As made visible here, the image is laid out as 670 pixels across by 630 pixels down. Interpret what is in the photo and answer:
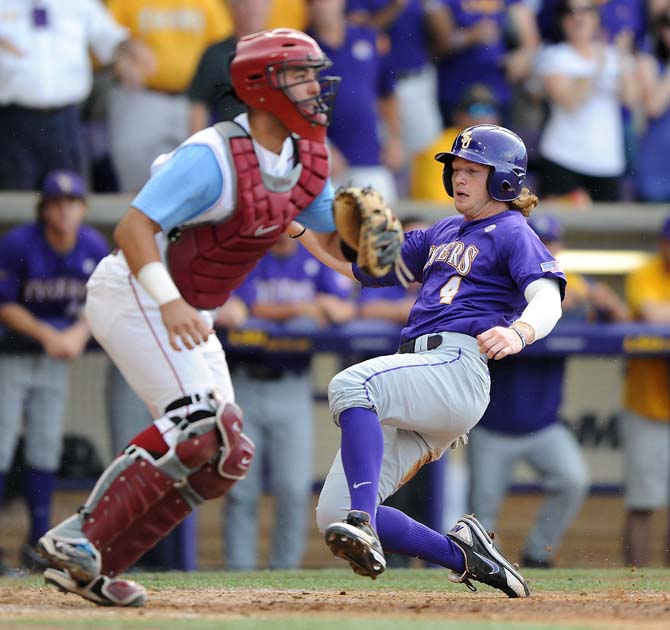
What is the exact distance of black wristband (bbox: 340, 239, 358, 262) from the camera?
4.61m

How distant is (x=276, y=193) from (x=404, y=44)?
493 centimetres

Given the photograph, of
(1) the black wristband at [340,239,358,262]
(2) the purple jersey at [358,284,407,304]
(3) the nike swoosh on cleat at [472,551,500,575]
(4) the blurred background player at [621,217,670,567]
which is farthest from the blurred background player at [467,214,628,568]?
(1) the black wristband at [340,239,358,262]

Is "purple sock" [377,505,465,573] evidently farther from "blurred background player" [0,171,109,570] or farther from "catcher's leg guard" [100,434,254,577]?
"blurred background player" [0,171,109,570]

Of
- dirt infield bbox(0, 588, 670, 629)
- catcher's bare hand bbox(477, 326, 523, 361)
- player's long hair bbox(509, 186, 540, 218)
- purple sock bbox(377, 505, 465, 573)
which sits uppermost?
player's long hair bbox(509, 186, 540, 218)

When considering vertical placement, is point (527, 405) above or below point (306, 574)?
above

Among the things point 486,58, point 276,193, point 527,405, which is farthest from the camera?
point 486,58

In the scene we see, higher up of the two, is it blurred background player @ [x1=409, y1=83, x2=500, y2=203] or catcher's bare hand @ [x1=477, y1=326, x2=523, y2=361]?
blurred background player @ [x1=409, y1=83, x2=500, y2=203]

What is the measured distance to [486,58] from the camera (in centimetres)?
902

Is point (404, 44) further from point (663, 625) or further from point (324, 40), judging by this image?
point (663, 625)

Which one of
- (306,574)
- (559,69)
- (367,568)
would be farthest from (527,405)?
(367,568)

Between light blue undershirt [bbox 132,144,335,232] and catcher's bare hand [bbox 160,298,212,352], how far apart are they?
10.8 inches

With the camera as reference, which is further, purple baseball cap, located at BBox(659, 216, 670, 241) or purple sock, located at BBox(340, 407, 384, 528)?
purple baseball cap, located at BBox(659, 216, 670, 241)

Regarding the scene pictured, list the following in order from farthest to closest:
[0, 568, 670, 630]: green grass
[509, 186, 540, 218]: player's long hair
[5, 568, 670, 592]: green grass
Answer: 1. [5, 568, 670, 592]: green grass
2. [509, 186, 540, 218]: player's long hair
3. [0, 568, 670, 630]: green grass

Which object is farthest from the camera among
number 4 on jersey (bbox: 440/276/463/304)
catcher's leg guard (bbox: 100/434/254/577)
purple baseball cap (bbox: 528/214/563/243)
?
purple baseball cap (bbox: 528/214/563/243)
